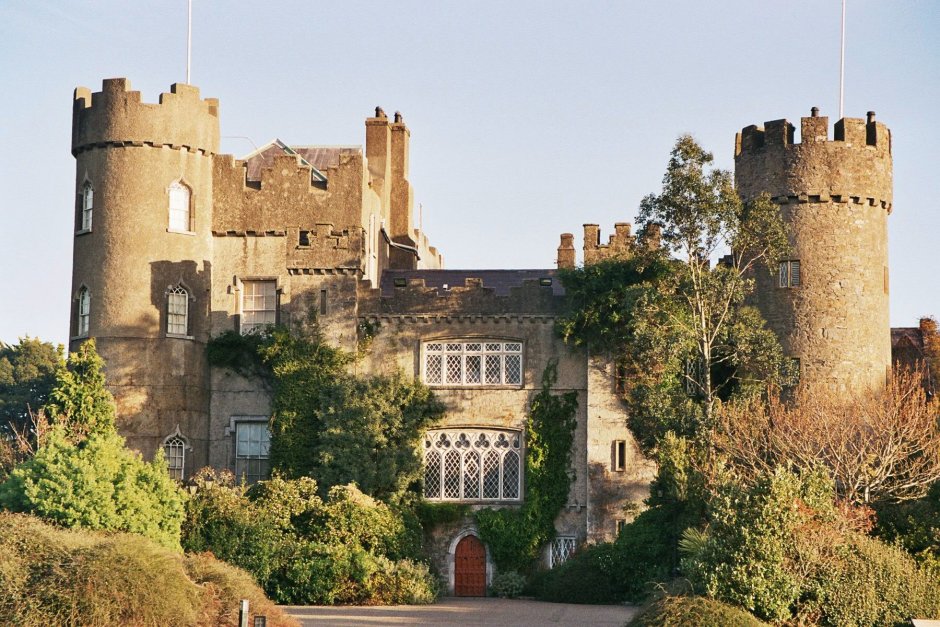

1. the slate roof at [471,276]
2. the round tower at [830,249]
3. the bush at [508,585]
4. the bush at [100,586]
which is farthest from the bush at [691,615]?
the slate roof at [471,276]

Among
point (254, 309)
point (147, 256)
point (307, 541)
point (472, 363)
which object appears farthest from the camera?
point (254, 309)

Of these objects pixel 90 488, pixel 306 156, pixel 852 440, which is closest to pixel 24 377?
pixel 306 156

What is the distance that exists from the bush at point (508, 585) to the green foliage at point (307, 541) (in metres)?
2.43

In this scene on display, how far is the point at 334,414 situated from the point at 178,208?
7349 millimetres

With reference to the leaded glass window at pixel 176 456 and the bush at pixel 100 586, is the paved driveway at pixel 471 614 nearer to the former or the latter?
the bush at pixel 100 586

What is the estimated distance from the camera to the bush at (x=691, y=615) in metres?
26.0

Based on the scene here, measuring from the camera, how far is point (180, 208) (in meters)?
42.2

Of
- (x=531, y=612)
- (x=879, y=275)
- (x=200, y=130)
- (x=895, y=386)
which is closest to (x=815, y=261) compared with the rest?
(x=879, y=275)

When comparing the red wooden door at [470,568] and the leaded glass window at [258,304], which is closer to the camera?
the red wooden door at [470,568]

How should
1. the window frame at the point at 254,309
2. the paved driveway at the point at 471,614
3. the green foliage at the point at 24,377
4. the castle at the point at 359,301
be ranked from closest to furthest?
the paved driveway at the point at 471,614
the castle at the point at 359,301
the window frame at the point at 254,309
the green foliage at the point at 24,377

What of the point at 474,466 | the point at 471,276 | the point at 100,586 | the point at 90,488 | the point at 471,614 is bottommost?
the point at 471,614

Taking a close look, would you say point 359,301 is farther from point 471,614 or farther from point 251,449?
point 471,614

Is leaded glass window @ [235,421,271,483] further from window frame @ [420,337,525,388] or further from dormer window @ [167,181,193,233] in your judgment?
dormer window @ [167,181,193,233]

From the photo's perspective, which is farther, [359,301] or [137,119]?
[359,301]
